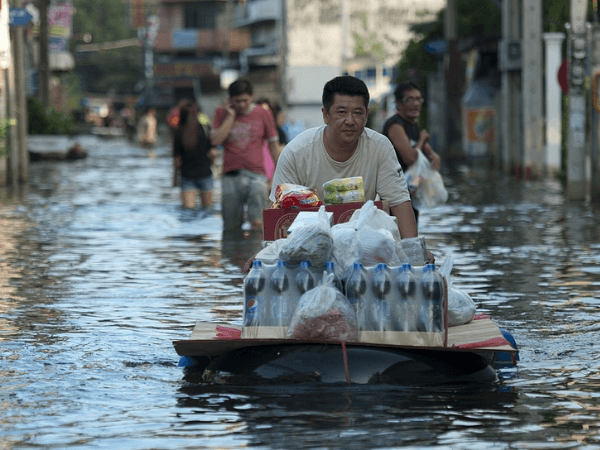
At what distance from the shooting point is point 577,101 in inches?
811

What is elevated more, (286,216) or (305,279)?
(286,216)

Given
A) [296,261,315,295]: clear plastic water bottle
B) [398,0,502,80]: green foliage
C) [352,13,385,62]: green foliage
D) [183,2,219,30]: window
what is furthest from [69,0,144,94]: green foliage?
[296,261,315,295]: clear plastic water bottle

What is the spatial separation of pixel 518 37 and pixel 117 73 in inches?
3634

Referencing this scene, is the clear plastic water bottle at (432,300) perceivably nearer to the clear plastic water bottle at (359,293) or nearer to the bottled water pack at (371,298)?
the bottled water pack at (371,298)

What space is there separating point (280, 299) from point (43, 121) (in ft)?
113

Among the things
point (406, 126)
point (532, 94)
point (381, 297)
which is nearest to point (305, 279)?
point (381, 297)

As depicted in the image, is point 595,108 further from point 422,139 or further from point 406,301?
point 406,301

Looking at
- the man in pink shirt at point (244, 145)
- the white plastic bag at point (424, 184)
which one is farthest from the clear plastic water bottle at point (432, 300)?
the man in pink shirt at point (244, 145)

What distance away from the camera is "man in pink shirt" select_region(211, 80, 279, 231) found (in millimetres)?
14258

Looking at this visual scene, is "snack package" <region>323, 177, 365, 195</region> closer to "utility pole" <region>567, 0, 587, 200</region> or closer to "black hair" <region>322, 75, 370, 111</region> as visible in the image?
"black hair" <region>322, 75, 370, 111</region>

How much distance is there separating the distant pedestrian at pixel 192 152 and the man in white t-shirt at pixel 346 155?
11.0 meters

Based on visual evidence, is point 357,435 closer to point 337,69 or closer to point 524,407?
point 524,407

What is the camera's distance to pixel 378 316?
271 inches

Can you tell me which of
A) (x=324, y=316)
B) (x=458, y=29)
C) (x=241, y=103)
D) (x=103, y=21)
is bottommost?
(x=324, y=316)
